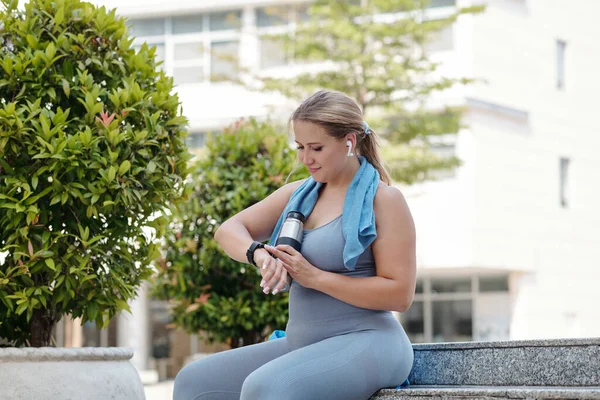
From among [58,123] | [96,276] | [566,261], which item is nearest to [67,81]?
[58,123]

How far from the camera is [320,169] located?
3.83 m

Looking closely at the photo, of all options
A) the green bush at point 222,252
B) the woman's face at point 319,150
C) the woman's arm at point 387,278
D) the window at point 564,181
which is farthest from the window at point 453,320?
the woman's arm at point 387,278

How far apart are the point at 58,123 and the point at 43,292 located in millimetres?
835

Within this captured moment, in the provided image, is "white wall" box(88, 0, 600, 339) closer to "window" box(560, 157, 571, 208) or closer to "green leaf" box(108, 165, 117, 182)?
"window" box(560, 157, 571, 208)

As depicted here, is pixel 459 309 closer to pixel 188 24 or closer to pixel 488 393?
pixel 188 24

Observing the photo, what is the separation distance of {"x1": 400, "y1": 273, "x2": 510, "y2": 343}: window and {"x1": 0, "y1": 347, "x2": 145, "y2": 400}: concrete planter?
77.3ft

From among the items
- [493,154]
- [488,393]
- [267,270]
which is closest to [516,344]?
[488,393]

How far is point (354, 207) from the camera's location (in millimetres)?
3709

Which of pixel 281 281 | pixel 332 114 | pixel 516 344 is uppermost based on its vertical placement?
pixel 332 114

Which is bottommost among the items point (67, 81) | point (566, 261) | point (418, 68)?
point (566, 261)

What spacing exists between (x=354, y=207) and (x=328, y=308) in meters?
0.39

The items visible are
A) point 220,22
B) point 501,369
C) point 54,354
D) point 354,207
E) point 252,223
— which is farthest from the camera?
point 220,22

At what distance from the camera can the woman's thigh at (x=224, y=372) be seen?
3.87 metres

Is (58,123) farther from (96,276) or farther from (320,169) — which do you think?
(320,169)
